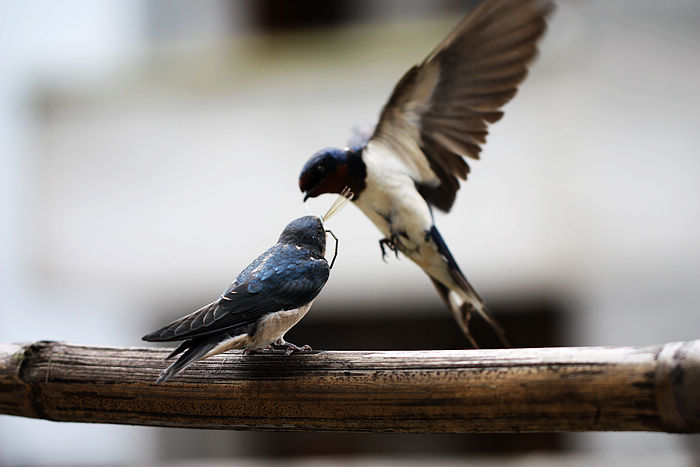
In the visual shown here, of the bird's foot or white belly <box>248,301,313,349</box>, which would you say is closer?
white belly <box>248,301,313,349</box>

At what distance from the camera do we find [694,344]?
0.64 meters

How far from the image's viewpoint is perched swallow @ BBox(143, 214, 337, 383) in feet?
2.16

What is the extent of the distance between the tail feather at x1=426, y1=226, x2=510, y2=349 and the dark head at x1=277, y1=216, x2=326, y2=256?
120 millimetres

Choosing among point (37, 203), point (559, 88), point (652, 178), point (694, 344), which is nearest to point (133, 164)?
point (37, 203)

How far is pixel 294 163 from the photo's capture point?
2299 mm

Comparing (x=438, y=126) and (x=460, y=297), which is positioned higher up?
(x=438, y=126)

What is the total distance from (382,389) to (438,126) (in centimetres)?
26

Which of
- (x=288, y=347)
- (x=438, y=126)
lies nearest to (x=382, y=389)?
(x=288, y=347)

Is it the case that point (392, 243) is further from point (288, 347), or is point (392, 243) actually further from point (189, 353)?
point (189, 353)

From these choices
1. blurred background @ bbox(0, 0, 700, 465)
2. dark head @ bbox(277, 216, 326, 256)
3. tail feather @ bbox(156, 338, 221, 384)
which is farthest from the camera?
blurred background @ bbox(0, 0, 700, 465)

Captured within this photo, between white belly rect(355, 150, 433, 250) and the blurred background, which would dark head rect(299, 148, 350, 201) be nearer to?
white belly rect(355, 150, 433, 250)

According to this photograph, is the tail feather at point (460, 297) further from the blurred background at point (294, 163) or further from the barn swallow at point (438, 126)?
the blurred background at point (294, 163)

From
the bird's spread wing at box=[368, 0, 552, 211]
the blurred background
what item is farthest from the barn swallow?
the blurred background

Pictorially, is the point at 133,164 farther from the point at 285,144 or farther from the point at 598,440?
the point at 598,440
